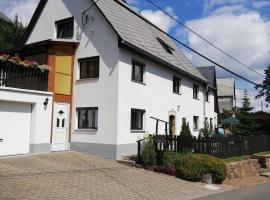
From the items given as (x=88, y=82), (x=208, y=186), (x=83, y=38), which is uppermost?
(x=83, y=38)

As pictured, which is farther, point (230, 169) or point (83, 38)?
point (83, 38)

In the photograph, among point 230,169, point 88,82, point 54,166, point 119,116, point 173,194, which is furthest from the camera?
point 88,82

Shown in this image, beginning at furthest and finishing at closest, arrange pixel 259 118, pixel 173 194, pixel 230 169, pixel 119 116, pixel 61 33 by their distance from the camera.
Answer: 1. pixel 259 118
2. pixel 61 33
3. pixel 119 116
4. pixel 230 169
5. pixel 173 194

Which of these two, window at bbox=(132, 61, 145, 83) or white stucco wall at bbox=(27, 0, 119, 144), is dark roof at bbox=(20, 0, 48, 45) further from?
window at bbox=(132, 61, 145, 83)

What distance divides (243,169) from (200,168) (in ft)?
12.3

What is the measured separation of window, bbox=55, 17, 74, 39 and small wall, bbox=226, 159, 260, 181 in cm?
1129

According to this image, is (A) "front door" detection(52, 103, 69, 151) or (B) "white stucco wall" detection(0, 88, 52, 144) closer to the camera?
(B) "white stucco wall" detection(0, 88, 52, 144)

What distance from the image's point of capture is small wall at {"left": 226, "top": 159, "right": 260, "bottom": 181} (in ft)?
52.3

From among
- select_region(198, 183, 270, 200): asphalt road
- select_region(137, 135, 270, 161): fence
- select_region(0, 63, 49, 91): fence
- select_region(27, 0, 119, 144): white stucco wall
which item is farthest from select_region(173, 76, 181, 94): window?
select_region(198, 183, 270, 200): asphalt road

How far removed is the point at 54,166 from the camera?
1354 centimetres

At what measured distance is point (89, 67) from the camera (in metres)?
19.0

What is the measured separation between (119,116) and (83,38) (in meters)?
5.06

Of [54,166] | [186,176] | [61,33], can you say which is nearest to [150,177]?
[186,176]

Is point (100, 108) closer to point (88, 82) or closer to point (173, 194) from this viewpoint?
point (88, 82)
